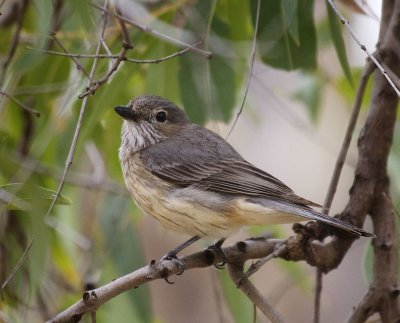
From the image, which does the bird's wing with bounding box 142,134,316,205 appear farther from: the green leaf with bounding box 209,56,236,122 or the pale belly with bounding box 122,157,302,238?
the green leaf with bounding box 209,56,236,122

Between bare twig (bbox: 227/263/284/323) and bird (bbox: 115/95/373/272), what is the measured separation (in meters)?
0.10

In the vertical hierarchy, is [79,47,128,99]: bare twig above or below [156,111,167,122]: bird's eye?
below

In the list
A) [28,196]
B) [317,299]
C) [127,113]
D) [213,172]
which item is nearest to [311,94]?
[213,172]

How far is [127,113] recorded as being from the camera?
3658 mm

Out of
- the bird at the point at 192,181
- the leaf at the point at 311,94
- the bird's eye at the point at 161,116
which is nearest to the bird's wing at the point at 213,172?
the bird at the point at 192,181

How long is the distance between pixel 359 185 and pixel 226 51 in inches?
35.2

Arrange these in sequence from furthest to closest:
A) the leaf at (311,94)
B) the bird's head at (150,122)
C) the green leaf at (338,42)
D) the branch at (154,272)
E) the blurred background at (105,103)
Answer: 1. the leaf at (311,94)
2. the bird's head at (150,122)
3. the green leaf at (338,42)
4. the blurred background at (105,103)
5. the branch at (154,272)

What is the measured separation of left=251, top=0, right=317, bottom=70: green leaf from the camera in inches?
127

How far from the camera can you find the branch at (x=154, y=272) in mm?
2484

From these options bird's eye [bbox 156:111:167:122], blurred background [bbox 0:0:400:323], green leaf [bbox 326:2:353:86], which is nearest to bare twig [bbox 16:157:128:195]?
blurred background [bbox 0:0:400:323]

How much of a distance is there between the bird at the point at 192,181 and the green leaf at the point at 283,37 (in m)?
0.49

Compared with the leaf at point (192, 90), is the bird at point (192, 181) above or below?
below

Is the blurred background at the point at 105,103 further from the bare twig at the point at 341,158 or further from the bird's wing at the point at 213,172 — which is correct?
the bird's wing at the point at 213,172

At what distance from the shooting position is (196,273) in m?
7.00
